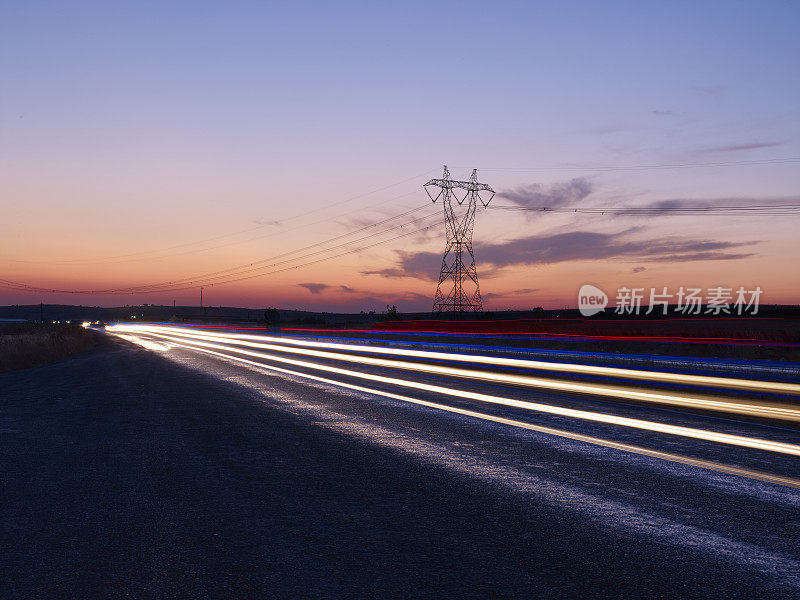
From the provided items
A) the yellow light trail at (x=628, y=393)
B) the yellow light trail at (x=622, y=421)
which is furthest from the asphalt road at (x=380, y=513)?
the yellow light trail at (x=628, y=393)

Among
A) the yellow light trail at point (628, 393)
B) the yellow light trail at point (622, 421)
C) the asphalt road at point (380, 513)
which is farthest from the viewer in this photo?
the yellow light trail at point (628, 393)

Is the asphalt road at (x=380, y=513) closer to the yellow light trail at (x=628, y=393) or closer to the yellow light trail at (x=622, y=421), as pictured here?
the yellow light trail at (x=622, y=421)

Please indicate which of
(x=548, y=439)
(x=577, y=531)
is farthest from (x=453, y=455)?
(x=577, y=531)

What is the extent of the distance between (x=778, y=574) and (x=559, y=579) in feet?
4.37

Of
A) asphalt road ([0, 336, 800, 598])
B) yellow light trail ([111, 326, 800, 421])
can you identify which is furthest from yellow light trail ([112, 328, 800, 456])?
yellow light trail ([111, 326, 800, 421])

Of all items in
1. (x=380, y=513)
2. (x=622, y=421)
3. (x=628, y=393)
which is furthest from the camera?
(x=628, y=393)

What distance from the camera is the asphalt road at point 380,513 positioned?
12.3 ft

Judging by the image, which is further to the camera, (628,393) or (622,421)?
(628,393)

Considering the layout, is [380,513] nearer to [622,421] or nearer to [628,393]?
[622,421]

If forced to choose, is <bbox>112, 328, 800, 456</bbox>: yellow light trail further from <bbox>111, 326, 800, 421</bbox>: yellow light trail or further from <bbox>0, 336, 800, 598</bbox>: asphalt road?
<bbox>111, 326, 800, 421</bbox>: yellow light trail

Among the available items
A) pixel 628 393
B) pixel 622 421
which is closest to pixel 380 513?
pixel 622 421

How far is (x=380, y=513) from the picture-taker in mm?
5039

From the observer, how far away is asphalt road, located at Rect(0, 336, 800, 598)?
12.3 ft

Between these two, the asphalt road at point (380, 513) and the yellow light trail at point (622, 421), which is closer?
the asphalt road at point (380, 513)
